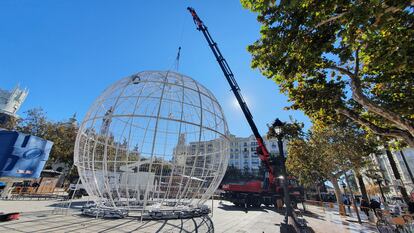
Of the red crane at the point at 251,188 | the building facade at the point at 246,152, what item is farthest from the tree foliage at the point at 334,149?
the building facade at the point at 246,152

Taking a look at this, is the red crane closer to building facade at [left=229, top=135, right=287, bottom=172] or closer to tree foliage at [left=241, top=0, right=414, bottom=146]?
tree foliage at [left=241, top=0, right=414, bottom=146]

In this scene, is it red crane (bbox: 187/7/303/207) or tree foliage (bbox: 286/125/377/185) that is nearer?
tree foliage (bbox: 286/125/377/185)

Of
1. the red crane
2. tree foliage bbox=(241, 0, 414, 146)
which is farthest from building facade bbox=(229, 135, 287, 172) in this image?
tree foliage bbox=(241, 0, 414, 146)

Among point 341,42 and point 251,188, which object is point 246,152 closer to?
point 251,188

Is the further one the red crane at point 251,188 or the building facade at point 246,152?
the building facade at point 246,152

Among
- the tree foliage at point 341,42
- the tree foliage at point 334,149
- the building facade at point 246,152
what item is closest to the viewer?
the tree foliage at point 341,42

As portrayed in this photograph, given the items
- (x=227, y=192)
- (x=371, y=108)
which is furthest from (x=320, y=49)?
(x=227, y=192)

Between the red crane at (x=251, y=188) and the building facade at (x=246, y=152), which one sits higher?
the building facade at (x=246, y=152)

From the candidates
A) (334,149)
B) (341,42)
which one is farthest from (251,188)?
(341,42)

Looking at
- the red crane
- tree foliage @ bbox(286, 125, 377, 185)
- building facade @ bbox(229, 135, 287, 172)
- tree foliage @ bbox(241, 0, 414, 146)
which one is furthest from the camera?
building facade @ bbox(229, 135, 287, 172)

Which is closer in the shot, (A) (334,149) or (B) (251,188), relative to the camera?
(A) (334,149)

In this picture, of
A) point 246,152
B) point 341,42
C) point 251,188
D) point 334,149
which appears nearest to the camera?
point 341,42

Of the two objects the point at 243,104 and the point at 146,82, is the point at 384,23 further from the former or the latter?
the point at 243,104

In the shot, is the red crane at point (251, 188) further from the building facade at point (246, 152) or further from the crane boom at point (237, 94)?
the building facade at point (246, 152)
